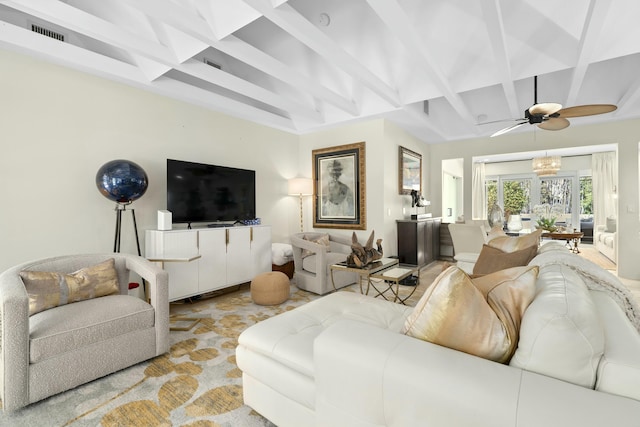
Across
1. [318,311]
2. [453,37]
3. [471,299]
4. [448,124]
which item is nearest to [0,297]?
[318,311]

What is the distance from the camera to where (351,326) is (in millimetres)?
1264

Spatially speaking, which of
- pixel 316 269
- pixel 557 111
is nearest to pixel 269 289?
pixel 316 269

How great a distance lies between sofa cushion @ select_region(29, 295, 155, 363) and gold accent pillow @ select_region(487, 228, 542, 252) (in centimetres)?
300

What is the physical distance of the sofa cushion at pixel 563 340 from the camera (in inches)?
34.5

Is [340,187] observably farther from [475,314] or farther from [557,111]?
[475,314]

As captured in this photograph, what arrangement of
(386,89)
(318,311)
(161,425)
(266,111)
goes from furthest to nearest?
(266,111) → (386,89) → (318,311) → (161,425)

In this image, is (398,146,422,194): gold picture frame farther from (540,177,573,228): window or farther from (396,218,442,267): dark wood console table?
(540,177,573,228): window

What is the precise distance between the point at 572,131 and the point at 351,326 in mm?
6295

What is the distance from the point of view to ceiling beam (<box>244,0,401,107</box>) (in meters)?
2.10

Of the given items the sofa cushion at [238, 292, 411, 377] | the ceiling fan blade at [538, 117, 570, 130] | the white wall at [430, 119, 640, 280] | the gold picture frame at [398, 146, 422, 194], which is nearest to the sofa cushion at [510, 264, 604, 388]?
the sofa cushion at [238, 292, 411, 377]

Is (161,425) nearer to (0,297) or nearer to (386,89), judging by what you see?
(0,297)

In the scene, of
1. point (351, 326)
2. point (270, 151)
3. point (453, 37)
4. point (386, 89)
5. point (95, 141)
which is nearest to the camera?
point (351, 326)

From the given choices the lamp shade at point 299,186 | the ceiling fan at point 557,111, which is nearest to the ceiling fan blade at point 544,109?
the ceiling fan at point 557,111

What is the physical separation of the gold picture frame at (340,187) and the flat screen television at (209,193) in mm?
1372
